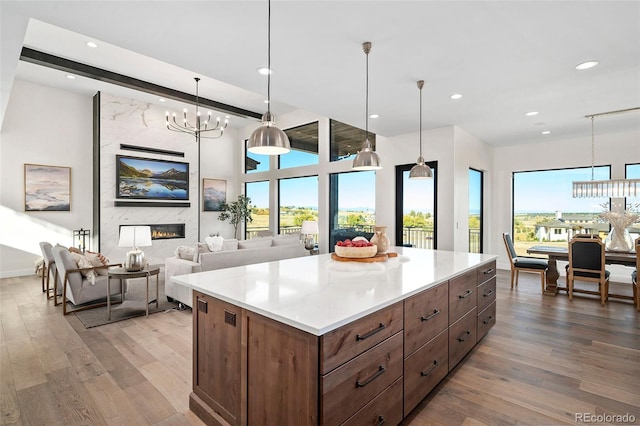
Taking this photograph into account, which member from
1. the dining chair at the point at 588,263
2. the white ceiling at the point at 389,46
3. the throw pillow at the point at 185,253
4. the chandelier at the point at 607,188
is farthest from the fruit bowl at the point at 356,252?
the chandelier at the point at 607,188

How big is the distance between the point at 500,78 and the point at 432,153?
2.19m

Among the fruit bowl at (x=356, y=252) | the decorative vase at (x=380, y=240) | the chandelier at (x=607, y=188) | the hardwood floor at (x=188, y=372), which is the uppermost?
the chandelier at (x=607, y=188)

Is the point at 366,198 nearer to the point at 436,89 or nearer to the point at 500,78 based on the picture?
the point at 436,89

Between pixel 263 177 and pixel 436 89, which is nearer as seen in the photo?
pixel 436 89

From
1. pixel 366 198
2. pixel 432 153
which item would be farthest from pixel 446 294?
pixel 366 198

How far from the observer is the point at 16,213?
231 inches

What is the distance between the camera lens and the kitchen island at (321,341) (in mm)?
1357

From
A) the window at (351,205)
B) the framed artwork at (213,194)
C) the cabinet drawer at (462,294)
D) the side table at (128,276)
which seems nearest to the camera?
the cabinet drawer at (462,294)

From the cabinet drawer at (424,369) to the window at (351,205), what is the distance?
412 cm

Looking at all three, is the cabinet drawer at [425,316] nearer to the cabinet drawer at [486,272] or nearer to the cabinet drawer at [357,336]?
the cabinet drawer at [357,336]

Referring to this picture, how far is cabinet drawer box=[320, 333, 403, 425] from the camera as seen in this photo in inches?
52.7

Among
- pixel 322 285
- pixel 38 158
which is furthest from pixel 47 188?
pixel 322 285

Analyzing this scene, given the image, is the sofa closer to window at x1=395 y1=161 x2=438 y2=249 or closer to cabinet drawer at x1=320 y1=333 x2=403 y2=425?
window at x1=395 y1=161 x2=438 y2=249

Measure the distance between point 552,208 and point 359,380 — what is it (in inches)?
263
